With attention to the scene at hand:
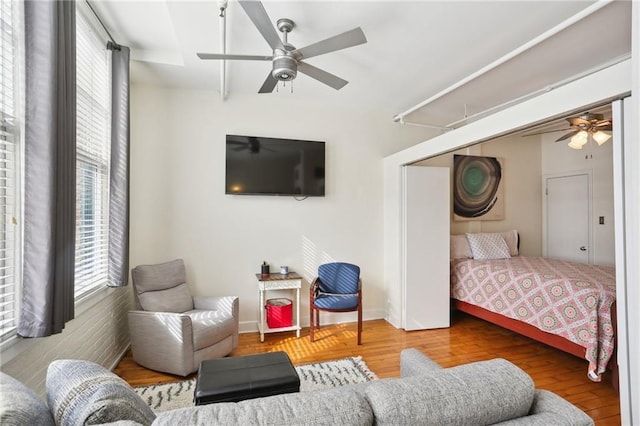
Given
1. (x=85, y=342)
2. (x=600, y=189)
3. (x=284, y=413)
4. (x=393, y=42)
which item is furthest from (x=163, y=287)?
(x=600, y=189)

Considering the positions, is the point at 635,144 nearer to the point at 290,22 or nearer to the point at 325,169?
the point at 290,22

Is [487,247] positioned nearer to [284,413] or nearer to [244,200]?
[244,200]

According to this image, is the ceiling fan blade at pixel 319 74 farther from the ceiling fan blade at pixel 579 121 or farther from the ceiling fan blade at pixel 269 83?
the ceiling fan blade at pixel 579 121

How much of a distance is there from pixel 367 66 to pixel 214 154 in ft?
A: 6.53

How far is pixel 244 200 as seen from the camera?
3869 mm

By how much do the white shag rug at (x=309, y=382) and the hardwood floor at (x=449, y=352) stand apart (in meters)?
0.12

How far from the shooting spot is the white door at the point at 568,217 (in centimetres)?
478

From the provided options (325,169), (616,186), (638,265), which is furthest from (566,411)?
(325,169)

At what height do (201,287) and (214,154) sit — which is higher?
(214,154)

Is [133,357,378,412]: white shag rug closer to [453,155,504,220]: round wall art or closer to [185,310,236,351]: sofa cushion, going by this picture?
[185,310,236,351]: sofa cushion

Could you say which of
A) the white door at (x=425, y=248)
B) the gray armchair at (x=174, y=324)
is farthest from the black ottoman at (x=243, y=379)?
the white door at (x=425, y=248)

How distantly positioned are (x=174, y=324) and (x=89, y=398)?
5.69ft

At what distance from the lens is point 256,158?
3.81 metres

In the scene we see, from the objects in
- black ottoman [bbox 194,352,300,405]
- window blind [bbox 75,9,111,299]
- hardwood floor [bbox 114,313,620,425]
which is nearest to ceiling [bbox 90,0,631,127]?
window blind [bbox 75,9,111,299]
